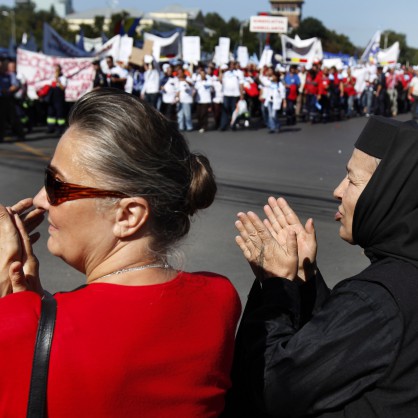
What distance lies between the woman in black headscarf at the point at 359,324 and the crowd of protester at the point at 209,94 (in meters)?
14.9

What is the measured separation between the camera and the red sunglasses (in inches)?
64.9

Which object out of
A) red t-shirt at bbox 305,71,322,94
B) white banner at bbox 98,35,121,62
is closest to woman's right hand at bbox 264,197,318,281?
white banner at bbox 98,35,121,62

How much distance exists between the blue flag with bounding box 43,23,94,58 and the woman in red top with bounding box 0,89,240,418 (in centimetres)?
1909

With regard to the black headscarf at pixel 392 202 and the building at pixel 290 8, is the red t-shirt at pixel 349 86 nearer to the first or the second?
the black headscarf at pixel 392 202

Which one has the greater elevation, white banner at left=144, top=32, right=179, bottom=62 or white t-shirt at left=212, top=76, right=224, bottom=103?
white banner at left=144, top=32, right=179, bottom=62

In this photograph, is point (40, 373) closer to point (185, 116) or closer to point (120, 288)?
point (120, 288)

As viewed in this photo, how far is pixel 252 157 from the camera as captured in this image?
1427 centimetres

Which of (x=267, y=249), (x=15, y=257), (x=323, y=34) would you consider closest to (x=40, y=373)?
(x=15, y=257)

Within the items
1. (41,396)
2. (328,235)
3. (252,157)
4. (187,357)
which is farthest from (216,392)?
(252,157)

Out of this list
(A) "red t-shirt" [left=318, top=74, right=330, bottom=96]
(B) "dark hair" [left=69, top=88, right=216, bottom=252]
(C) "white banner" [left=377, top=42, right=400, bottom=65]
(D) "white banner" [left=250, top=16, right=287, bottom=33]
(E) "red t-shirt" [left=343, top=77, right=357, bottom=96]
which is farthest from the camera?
(C) "white banner" [left=377, top=42, right=400, bottom=65]

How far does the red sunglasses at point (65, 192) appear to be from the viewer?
1.65m

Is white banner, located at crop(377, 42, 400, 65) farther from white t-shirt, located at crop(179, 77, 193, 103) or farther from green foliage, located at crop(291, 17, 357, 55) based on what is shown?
green foliage, located at crop(291, 17, 357, 55)

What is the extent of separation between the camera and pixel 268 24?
32156mm

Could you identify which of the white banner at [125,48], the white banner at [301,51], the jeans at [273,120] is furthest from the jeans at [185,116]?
the white banner at [301,51]
